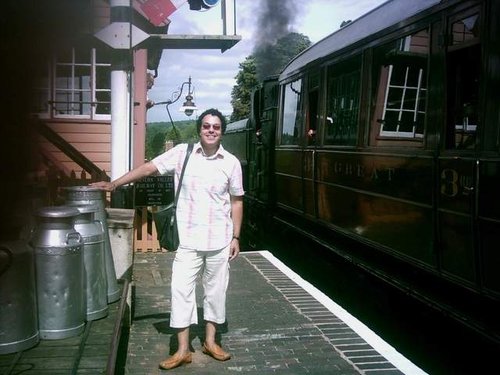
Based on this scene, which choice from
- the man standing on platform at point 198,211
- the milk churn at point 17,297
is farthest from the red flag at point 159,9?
the milk churn at point 17,297

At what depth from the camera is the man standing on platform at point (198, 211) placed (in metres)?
3.80

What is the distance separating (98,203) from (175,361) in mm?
1228

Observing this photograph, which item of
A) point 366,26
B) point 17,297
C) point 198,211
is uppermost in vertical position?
point 366,26

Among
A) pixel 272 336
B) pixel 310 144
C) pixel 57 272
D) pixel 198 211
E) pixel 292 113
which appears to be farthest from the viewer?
pixel 292 113

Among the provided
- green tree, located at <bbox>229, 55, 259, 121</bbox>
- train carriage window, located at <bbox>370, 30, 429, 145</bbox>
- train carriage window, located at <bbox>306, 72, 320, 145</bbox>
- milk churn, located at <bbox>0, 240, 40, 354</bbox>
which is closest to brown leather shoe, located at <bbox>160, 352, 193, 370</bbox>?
milk churn, located at <bbox>0, 240, 40, 354</bbox>

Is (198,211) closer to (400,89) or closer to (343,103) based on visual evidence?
(400,89)

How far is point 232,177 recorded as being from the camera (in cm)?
394

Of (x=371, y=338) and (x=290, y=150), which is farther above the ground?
(x=290, y=150)

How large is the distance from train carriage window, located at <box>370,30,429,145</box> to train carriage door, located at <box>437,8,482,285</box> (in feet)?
1.40

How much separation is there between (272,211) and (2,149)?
958 cm

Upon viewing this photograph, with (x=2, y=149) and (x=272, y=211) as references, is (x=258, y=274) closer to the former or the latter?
(x=272, y=211)

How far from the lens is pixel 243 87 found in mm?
53094

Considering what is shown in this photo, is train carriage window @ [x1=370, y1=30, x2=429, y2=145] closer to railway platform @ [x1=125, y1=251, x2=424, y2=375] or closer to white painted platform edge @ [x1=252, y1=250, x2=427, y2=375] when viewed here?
white painted platform edge @ [x1=252, y1=250, x2=427, y2=375]

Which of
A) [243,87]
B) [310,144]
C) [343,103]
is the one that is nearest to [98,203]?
[343,103]
